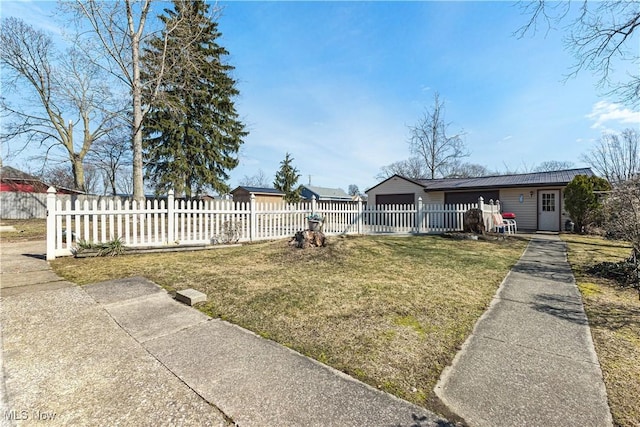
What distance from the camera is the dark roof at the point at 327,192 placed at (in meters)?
40.5

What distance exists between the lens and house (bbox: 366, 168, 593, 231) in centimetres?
1443

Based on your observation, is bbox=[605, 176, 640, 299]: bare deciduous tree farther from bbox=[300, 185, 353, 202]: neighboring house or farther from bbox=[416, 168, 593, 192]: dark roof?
bbox=[300, 185, 353, 202]: neighboring house

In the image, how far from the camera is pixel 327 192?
43969 millimetres

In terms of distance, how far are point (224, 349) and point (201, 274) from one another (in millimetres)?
2661

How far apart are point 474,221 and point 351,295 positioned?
340 inches

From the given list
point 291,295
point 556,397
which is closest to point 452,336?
point 556,397

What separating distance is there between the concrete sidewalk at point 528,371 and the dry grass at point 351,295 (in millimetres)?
179

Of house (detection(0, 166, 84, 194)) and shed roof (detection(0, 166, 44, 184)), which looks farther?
shed roof (detection(0, 166, 44, 184))

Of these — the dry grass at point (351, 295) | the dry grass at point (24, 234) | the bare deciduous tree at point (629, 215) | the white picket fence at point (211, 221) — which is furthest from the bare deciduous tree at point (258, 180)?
the bare deciduous tree at point (629, 215)

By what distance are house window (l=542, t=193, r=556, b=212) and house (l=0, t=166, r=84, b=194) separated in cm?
3366

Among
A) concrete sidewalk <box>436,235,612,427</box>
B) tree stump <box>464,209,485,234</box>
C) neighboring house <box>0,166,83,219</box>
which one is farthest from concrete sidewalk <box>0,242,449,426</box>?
neighboring house <box>0,166,83,219</box>

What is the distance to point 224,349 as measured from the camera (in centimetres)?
237

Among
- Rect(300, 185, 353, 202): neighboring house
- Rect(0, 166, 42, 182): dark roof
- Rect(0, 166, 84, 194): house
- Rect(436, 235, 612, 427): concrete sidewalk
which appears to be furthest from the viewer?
Rect(300, 185, 353, 202): neighboring house

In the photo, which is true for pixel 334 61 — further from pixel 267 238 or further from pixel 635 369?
pixel 635 369
